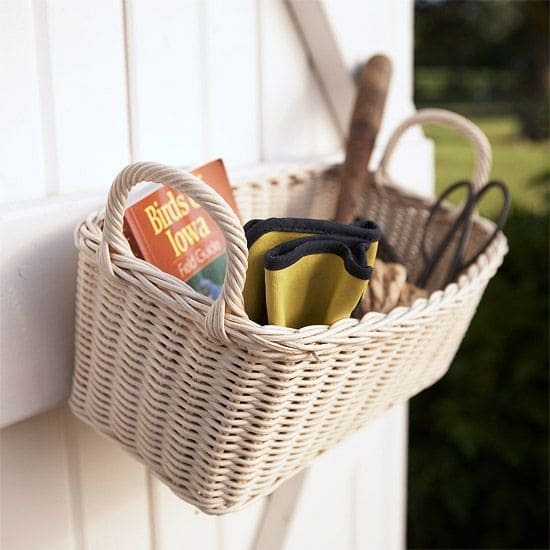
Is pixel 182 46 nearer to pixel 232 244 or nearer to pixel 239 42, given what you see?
pixel 239 42

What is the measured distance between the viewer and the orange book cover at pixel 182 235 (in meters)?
0.68

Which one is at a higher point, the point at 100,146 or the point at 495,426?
the point at 100,146

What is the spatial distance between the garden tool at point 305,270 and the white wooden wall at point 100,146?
7.1 inches

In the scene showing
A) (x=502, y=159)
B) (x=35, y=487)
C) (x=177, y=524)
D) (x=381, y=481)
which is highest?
(x=35, y=487)

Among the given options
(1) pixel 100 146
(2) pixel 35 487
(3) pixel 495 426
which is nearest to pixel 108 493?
(2) pixel 35 487

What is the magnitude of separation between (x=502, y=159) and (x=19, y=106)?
4.03m

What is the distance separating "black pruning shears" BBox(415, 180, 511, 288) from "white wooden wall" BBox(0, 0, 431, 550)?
20cm

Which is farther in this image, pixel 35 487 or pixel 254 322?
pixel 35 487

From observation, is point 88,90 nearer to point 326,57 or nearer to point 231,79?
point 231,79

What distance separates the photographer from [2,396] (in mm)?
668

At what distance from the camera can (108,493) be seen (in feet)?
2.64

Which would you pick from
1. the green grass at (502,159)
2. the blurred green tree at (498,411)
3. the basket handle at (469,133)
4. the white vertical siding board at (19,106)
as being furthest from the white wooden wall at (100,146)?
the green grass at (502,159)

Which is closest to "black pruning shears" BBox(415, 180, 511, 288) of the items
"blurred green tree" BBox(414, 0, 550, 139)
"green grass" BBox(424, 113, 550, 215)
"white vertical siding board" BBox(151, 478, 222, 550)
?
"white vertical siding board" BBox(151, 478, 222, 550)

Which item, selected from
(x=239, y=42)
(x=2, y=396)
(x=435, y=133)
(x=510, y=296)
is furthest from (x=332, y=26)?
(x=435, y=133)
